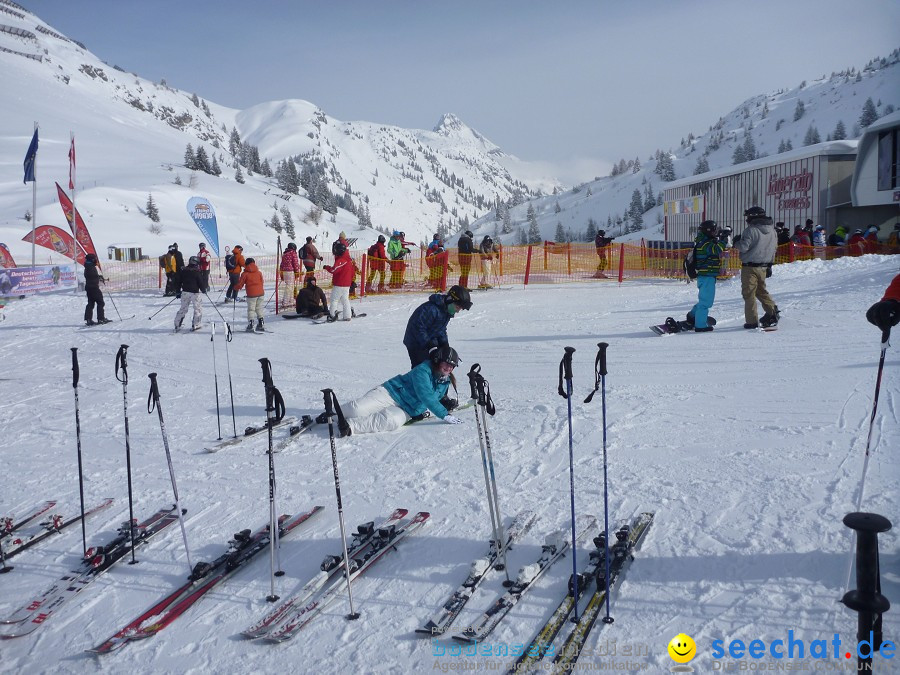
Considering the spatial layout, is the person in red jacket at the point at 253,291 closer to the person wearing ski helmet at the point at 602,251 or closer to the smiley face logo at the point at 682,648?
the person wearing ski helmet at the point at 602,251

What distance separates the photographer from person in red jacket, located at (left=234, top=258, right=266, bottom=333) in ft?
40.1

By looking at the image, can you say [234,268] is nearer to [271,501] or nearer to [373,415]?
[373,415]

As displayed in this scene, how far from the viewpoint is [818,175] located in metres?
21.8

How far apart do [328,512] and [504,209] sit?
124m

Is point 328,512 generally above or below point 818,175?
below

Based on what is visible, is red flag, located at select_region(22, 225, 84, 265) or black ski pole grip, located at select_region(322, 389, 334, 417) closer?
black ski pole grip, located at select_region(322, 389, 334, 417)

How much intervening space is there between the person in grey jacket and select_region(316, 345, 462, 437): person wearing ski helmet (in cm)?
518

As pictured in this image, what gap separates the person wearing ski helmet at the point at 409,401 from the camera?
6.04 meters

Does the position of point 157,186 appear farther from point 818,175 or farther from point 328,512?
point 328,512

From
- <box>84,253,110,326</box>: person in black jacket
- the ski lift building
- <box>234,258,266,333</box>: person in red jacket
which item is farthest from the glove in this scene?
the ski lift building

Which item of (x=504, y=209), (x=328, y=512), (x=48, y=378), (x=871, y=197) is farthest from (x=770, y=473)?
(x=504, y=209)

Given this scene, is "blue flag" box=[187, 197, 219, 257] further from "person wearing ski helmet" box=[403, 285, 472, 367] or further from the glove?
the glove

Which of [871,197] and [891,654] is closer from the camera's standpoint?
[891,654]

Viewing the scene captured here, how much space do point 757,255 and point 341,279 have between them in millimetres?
7803
